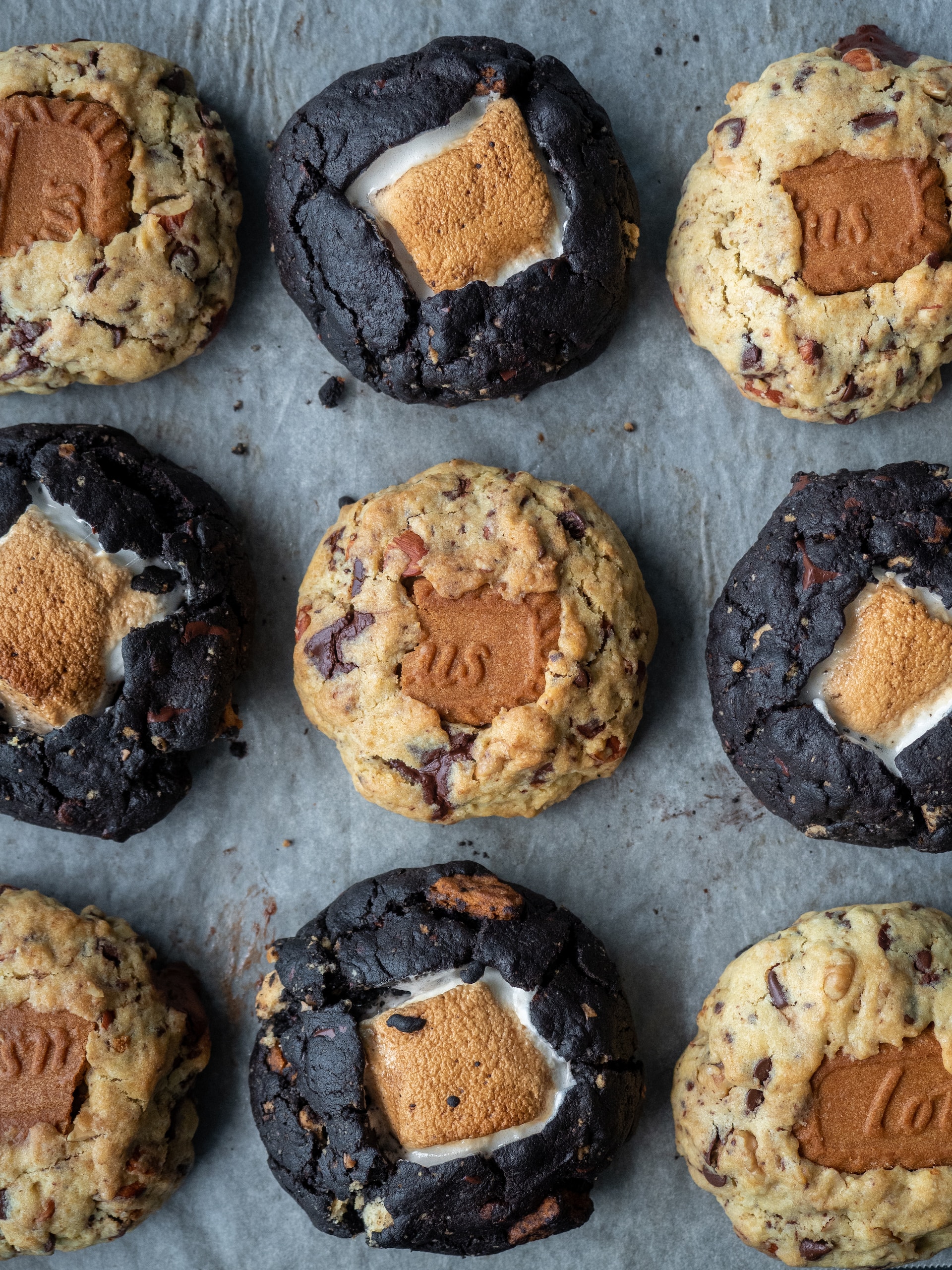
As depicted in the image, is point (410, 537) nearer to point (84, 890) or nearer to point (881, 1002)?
point (84, 890)

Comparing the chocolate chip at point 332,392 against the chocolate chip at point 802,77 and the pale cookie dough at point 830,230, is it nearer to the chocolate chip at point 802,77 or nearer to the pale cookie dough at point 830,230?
the pale cookie dough at point 830,230

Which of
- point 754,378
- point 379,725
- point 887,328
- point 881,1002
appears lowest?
point 881,1002

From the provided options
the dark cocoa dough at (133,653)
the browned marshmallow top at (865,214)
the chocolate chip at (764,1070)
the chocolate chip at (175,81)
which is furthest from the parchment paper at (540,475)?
the browned marshmallow top at (865,214)

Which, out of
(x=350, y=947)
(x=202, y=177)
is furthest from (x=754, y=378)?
(x=350, y=947)

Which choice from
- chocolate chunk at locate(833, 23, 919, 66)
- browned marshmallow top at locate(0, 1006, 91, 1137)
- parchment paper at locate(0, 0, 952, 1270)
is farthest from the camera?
parchment paper at locate(0, 0, 952, 1270)

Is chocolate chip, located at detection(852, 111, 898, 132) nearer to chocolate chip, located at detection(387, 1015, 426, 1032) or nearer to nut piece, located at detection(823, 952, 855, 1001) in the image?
nut piece, located at detection(823, 952, 855, 1001)

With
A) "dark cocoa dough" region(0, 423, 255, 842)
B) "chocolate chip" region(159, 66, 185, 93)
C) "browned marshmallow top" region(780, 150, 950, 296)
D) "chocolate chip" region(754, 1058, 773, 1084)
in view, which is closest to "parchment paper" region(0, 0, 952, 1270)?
"chocolate chip" region(159, 66, 185, 93)

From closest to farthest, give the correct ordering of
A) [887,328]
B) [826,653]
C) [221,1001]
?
[826,653]
[887,328]
[221,1001]
